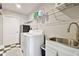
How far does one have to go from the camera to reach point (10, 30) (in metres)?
1.46

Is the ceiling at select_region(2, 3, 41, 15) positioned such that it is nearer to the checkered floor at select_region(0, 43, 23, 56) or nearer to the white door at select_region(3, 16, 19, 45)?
the white door at select_region(3, 16, 19, 45)

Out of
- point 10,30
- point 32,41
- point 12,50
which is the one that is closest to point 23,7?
point 10,30

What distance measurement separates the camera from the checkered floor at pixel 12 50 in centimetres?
141

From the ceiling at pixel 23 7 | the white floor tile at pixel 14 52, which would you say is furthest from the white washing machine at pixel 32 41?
the ceiling at pixel 23 7

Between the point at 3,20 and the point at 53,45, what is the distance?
784 millimetres

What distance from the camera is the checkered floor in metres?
1.41

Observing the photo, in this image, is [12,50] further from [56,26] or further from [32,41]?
[56,26]

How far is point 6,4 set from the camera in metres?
1.41

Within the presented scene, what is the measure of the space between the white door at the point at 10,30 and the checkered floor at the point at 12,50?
58 mm

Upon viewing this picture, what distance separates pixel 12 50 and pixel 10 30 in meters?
0.28

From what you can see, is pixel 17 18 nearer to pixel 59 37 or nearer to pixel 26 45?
pixel 26 45

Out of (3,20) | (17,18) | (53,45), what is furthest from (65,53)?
(3,20)

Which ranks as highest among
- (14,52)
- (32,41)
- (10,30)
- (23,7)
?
(23,7)

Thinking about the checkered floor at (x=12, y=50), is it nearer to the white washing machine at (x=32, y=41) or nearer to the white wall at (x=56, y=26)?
the white washing machine at (x=32, y=41)
